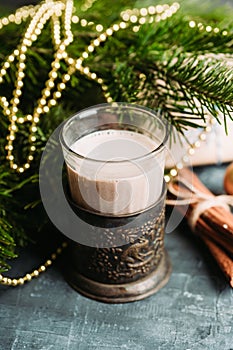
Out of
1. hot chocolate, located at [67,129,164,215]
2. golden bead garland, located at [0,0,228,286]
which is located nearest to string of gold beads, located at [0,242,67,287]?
golden bead garland, located at [0,0,228,286]

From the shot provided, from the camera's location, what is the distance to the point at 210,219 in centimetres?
76

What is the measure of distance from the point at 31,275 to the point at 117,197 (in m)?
0.18

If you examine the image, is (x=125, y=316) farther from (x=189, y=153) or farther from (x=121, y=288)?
(x=189, y=153)

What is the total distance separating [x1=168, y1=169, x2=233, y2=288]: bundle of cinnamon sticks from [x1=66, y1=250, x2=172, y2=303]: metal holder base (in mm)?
79

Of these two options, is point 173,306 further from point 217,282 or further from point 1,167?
point 1,167

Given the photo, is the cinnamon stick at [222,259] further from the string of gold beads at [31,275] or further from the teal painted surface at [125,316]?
the string of gold beads at [31,275]

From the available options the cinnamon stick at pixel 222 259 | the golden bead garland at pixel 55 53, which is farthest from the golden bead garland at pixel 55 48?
the cinnamon stick at pixel 222 259

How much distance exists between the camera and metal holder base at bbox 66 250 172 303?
0.72m

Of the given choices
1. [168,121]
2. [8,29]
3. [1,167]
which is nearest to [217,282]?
[168,121]

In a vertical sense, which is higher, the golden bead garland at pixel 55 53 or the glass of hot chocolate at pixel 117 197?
the golden bead garland at pixel 55 53

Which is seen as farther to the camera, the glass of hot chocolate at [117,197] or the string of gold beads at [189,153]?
the string of gold beads at [189,153]

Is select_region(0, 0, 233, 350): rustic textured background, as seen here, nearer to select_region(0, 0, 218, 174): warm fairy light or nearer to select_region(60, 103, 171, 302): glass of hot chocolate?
select_region(60, 103, 171, 302): glass of hot chocolate

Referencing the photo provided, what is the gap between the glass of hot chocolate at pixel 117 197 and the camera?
637 millimetres

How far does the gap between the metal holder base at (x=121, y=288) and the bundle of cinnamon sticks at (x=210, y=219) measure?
0.08 metres
